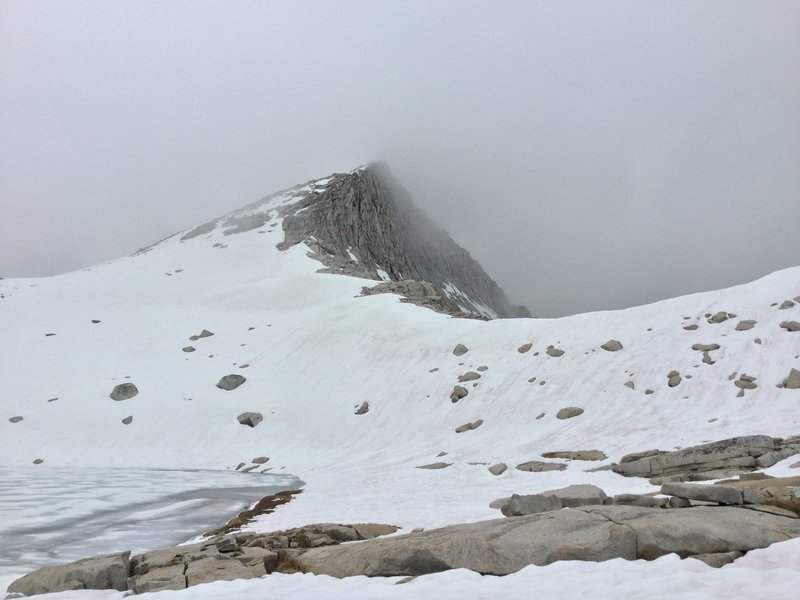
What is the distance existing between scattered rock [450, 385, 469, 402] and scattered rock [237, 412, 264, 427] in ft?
45.6

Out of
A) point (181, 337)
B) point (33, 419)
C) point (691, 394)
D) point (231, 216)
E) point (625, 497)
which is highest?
point (231, 216)

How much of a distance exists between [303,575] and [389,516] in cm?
695

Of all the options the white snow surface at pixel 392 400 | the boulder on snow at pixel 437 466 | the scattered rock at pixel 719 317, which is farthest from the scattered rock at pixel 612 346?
the boulder on snow at pixel 437 466

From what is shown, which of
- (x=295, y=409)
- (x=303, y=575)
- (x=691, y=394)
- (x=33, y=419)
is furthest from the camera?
(x=33, y=419)

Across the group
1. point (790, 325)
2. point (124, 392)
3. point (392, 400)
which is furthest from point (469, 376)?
point (124, 392)

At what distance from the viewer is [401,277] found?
112 m

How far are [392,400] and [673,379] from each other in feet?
54.5

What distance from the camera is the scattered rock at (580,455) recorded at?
2249 centimetres

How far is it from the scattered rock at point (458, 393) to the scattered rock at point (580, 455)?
947 centimetres

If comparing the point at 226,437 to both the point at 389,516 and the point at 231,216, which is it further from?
the point at 231,216

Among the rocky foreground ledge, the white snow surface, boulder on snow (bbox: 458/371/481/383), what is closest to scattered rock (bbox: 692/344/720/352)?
the white snow surface

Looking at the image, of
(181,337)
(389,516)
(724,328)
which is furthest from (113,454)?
(724,328)

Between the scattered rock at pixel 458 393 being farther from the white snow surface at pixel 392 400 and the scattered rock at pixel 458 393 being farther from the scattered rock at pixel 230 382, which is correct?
the scattered rock at pixel 230 382

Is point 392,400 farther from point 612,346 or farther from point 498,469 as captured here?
point 498,469
